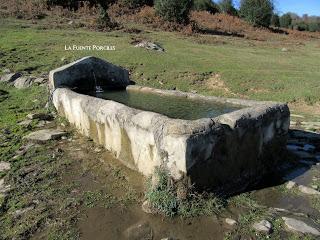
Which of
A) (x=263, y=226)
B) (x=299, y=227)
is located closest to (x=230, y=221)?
(x=263, y=226)

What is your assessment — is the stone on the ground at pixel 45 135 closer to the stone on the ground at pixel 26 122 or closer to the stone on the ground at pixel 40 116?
the stone on the ground at pixel 26 122

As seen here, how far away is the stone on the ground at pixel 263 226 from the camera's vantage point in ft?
16.0

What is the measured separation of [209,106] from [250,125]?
6.48 ft

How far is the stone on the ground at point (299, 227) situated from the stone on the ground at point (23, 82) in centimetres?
950

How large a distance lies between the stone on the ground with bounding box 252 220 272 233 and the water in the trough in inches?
102

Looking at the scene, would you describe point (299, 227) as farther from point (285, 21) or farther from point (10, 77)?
point (285, 21)

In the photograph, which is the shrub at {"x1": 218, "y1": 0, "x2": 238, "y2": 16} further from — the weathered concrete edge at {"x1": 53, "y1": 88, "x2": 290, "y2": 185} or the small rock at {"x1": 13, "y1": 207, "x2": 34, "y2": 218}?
the small rock at {"x1": 13, "y1": 207, "x2": 34, "y2": 218}

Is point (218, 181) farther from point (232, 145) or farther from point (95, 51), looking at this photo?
point (95, 51)

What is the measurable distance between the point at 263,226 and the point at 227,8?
4039cm

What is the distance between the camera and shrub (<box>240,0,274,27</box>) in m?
34.9

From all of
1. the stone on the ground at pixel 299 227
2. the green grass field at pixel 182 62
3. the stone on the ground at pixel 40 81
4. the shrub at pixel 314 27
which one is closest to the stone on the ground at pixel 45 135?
the stone on the ground at pixel 40 81

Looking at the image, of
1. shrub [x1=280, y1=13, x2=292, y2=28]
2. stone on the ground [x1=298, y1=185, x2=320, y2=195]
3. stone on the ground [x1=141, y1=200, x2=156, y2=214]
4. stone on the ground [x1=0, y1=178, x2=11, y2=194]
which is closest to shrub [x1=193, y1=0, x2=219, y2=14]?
shrub [x1=280, y1=13, x2=292, y2=28]

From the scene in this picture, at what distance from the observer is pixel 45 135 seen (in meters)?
8.12

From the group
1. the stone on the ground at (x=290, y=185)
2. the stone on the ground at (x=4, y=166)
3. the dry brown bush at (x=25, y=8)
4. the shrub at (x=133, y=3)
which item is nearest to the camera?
the stone on the ground at (x=290, y=185)
